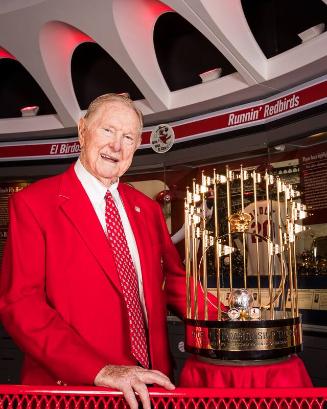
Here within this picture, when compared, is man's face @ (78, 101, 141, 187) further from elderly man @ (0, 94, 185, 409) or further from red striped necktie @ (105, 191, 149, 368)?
red striped necktie @ (105, 191, 149, 368)

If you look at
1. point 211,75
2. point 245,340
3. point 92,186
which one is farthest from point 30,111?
point 245,340

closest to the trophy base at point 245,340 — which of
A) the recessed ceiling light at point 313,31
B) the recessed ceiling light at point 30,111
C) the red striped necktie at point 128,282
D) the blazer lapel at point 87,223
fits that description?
the red striped necktie at point 128,282

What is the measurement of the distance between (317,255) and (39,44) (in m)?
3.65

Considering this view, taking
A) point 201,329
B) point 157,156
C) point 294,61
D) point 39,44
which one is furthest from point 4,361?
point 201,329

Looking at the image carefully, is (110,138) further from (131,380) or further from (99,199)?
(131,380)

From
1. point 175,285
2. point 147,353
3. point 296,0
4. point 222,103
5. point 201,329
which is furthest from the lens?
point 222,103

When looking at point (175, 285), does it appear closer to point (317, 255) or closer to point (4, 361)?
point (317, 255)

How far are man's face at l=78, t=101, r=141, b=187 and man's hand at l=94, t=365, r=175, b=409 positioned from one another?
2.18 ft

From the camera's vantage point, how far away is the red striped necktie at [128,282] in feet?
4.92

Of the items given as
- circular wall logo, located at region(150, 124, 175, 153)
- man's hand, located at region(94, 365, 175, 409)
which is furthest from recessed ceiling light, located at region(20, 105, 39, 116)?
man's hand, located at region(94, 365, 175, 409)

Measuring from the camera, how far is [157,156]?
5.77m

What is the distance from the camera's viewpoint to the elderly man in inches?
52.9

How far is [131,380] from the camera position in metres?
1.04

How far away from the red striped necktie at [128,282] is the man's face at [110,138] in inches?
4.9
